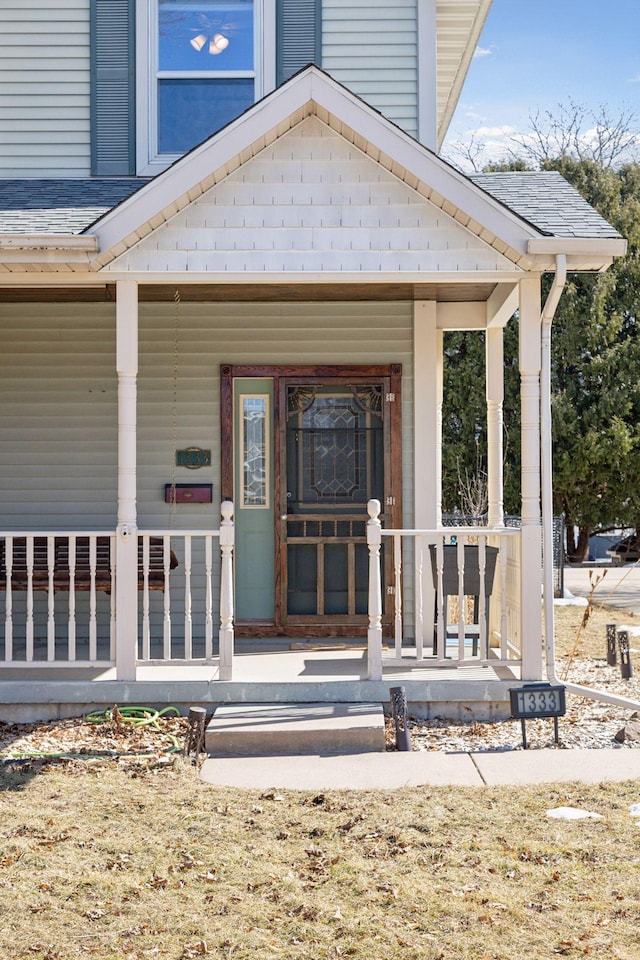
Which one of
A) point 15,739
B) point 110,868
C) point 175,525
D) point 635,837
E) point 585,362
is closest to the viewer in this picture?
point 110,868

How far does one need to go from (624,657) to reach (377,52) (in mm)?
5263

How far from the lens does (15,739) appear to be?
250 inches

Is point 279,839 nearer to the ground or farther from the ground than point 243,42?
nearer to the ground

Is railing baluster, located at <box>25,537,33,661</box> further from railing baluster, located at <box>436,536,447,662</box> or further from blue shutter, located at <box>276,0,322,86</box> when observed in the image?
blue shutter, located at <box>276,0,322,86</box>

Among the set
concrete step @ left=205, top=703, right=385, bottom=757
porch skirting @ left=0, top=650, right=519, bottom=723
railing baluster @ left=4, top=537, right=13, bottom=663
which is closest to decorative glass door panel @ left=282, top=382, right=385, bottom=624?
porch skirting @ left=0, top=650, right=519, bottom=723

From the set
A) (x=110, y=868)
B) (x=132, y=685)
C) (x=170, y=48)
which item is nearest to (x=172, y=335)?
(x=170, y=48)

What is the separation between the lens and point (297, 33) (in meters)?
8.69

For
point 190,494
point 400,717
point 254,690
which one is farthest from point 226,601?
point 190,494

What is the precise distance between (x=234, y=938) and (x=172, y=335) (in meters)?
5.78

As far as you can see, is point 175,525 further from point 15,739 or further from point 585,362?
point 585,362

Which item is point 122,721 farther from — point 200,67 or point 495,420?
point 200,67

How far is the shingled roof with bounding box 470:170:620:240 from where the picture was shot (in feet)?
22.0

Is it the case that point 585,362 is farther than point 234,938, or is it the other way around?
point 585,362

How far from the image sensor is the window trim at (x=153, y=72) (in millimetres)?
8648
